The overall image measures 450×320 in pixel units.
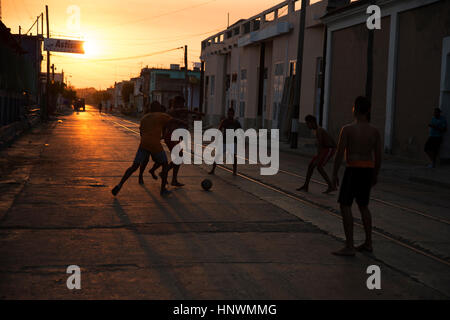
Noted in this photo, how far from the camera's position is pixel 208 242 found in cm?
737

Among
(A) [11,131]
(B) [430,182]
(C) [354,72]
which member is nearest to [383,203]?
(B) [430,182]

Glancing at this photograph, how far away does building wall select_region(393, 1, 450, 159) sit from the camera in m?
19.7

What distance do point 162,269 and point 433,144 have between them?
47.8 ft

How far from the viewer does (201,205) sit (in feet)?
33.7

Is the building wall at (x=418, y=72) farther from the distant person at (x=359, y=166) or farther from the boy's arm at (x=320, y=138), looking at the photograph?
the distant person at (x=359, y=166)

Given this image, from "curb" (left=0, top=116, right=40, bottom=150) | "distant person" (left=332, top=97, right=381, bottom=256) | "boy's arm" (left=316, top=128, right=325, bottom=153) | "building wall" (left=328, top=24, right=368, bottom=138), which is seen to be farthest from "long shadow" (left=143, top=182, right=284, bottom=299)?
"building wall" (left=328, top=24, right=368, bottom=138)

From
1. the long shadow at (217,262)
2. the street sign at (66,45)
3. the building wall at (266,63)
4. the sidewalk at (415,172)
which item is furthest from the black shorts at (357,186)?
the street sign at (66,45)

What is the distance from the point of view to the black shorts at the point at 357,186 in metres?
6.91

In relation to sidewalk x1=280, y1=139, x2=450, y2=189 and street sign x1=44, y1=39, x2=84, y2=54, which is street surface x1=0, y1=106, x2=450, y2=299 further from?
street sign x1=44, y1=39, x2=84, y2=54

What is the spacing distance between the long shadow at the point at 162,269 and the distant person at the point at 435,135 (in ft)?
40.7

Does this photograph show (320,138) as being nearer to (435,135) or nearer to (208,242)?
(208,242)

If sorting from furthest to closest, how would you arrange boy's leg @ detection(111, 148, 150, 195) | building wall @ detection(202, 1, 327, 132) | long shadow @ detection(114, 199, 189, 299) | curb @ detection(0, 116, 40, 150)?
1. building wall @ detection(202, 1, 327, 132)
2. curb @ detection(0, 116, 40, 150)
3. boy's leg @ detection(111, 148, 150, 195)
4. long shadow @ detection(114, 199, 189, 299)

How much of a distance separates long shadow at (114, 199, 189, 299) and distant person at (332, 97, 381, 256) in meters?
2.03

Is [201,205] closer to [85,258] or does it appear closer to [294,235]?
[294,235]
